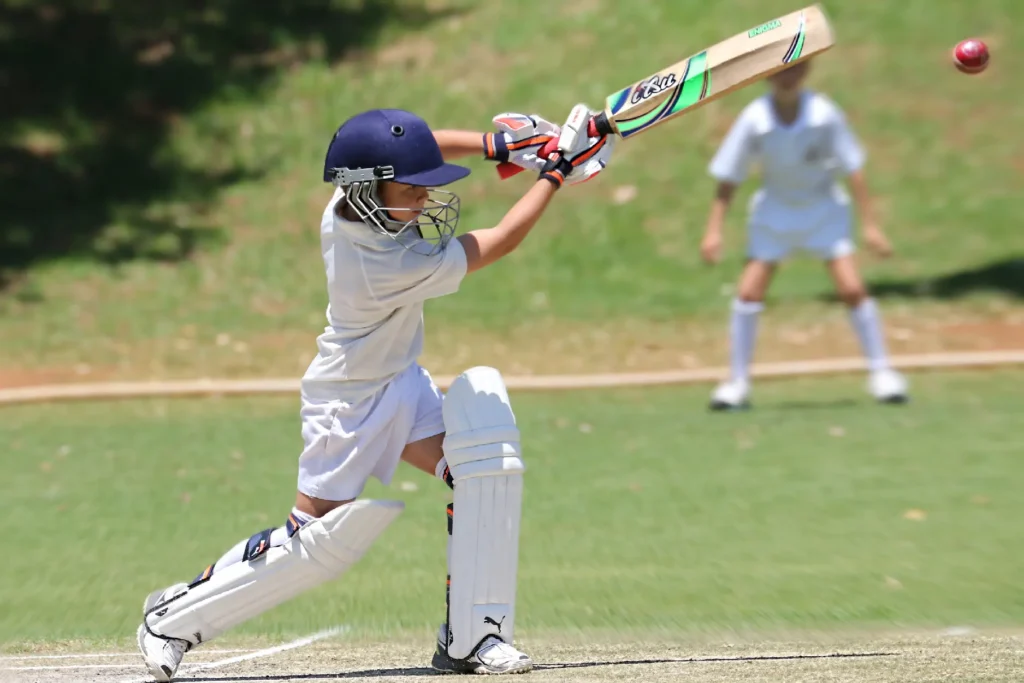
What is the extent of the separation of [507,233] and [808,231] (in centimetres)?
526

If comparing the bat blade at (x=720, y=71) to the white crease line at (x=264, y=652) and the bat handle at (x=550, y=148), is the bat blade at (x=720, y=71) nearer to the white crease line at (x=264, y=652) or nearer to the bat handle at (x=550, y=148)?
the bat handle at (x=550, y=148)

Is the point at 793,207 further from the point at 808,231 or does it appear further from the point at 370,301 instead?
the point at 370,301

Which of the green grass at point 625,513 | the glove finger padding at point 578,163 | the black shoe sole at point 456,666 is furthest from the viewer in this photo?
the green grass at point 625,513

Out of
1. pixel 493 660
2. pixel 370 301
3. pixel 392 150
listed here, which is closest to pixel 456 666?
pixel 493 660

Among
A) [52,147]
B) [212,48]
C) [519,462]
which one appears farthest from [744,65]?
[212,48]

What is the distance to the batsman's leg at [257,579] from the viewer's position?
4449mm

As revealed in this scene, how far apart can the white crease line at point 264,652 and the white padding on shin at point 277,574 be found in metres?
0.28

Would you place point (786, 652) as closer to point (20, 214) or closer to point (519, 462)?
point (519, 462)

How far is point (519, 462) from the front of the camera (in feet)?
14.8

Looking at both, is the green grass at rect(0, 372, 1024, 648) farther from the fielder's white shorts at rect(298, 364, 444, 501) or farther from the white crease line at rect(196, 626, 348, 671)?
→ the fielder's white shorts at rect(298, 364, 444, 501)

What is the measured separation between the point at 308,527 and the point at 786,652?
1.53 metres

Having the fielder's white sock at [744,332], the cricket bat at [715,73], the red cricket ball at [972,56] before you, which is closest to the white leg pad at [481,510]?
the cricket bat at [715,73]

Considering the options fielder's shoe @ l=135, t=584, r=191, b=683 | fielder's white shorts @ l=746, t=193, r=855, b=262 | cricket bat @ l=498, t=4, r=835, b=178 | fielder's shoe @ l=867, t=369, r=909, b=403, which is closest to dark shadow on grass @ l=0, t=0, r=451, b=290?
fielder's white shorts @ l=746, t=193, r=855, b=262

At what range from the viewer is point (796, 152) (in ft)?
30.9
